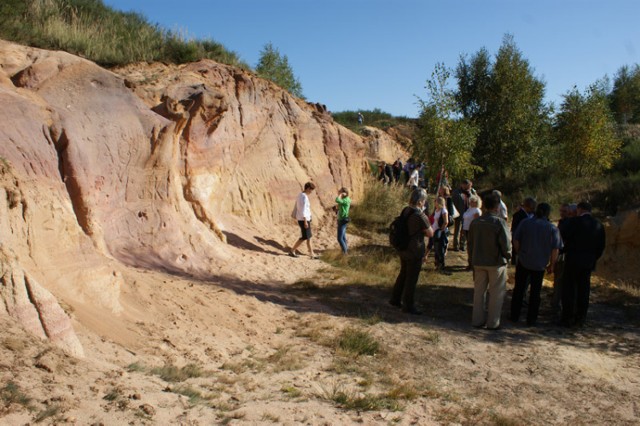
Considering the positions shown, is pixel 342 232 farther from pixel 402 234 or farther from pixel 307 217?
pixel 402 234

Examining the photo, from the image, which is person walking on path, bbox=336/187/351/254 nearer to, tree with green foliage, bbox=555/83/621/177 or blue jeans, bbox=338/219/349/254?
blue jeans, bbox=338/219/349/254

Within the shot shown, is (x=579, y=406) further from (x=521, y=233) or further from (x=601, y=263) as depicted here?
(x=601, y=263)

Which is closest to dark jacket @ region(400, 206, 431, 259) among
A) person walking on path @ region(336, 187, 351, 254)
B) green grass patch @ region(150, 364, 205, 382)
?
green grass patch @ region(150, 364, 205, 382)

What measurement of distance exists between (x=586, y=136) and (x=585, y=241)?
20149mm

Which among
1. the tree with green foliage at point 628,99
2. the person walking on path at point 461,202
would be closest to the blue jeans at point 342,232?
the person walking on path at point 461,202

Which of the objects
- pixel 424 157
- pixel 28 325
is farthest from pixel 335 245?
pixel 28 325

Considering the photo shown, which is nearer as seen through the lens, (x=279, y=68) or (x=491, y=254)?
(x=491, y=254)

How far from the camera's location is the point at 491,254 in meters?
7.88

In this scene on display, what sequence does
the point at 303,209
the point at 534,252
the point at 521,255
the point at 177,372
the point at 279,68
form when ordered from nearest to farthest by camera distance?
the point at 177,372 < the point at 534,252 < the point at 521,255 < the point at 303,209 < the point at 279,68

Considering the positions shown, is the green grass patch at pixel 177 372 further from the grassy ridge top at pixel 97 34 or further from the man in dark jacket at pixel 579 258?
the grassy ridge top at pixel 97 34

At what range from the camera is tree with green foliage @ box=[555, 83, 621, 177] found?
86.6 ft

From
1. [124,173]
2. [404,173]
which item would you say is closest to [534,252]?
[124,173]

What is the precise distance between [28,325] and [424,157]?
668 inches

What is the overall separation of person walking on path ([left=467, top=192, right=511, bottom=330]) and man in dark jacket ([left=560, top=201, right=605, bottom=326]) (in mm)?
1155
